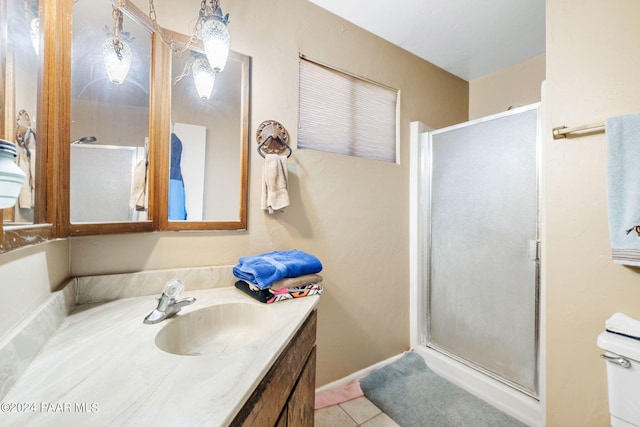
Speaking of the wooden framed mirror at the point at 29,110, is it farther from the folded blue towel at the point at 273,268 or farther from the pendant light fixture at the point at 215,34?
the folded blue towel at the point at 273,268

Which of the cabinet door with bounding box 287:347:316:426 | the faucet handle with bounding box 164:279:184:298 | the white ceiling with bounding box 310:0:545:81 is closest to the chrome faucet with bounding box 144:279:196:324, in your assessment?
the faucet handle with bounding box 164:279:184:298

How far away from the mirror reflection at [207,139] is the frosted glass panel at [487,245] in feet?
4.61

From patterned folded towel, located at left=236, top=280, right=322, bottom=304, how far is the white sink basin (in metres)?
0.04

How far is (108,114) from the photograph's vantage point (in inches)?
35.9

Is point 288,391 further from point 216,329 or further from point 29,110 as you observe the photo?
point 29,110

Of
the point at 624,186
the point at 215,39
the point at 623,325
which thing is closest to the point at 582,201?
the point at 624,186

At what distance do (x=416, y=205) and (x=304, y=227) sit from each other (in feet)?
3.08

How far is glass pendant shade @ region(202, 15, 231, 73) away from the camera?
973 mm

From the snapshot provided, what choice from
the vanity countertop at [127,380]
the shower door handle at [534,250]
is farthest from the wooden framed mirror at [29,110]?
the shower door handle at [534,250]

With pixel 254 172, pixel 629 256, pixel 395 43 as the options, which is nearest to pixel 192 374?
pixel 254 172

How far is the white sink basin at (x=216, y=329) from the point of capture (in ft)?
2.73

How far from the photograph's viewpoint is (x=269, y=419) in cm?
63

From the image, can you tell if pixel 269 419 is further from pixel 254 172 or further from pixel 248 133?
pixel 248 133

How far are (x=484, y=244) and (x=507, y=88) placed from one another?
138cm
